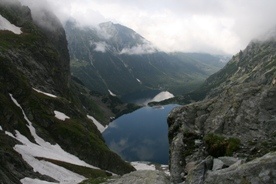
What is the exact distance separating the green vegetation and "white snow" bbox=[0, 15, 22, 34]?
17371 cm

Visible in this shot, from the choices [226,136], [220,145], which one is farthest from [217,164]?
[226,136]

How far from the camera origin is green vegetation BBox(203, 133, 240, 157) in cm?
2278

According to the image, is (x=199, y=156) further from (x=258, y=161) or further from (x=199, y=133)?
(x=258, y=161)

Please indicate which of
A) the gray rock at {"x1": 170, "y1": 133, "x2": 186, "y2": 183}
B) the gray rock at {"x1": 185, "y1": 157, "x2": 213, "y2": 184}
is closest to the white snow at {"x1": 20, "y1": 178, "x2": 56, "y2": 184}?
the gray rock at {"x1": 170, "y1": 133, "x2": 186, "y2": 183}

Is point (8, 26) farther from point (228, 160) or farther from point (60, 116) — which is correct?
point (228, 160)

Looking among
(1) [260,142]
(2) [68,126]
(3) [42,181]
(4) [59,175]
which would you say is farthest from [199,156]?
(2) [68,126]

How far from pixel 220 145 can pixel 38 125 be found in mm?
91349

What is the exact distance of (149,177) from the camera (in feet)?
96.0

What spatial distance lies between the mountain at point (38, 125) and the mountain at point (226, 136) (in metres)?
26.3

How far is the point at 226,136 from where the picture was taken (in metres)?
24.6

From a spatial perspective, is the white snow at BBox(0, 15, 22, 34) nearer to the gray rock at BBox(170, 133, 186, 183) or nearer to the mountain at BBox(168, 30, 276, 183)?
the mountain at BBox(168, 30, 276, 183)

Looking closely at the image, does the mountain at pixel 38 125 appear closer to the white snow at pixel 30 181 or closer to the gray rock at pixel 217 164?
the white snow at pixel 30 181

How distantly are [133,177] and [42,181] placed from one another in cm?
3096

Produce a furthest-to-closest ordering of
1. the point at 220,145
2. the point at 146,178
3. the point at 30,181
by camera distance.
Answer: the point at 30,181 < the point at 146,178 < the point at 220,145
